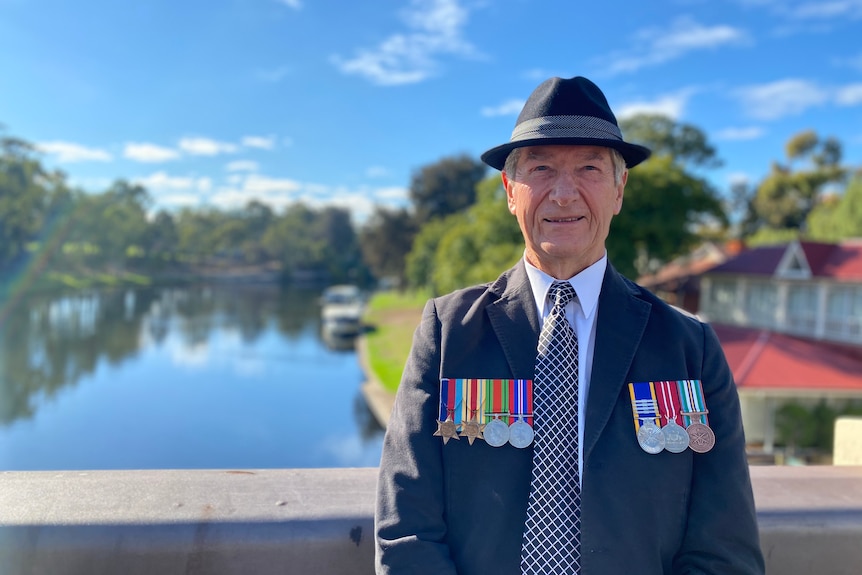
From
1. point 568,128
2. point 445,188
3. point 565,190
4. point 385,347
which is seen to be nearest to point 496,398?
point 565,190

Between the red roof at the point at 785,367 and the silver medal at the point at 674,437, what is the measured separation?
12.4m

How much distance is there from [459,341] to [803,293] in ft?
69.1

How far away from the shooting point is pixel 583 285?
1.45m

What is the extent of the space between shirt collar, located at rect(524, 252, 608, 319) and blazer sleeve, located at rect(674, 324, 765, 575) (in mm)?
346

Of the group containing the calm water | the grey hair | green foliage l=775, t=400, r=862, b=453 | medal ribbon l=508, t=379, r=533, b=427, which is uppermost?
the grey hair

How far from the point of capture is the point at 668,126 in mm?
31531

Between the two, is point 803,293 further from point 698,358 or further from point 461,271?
point 698,358

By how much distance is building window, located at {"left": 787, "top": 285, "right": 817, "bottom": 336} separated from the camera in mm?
18766

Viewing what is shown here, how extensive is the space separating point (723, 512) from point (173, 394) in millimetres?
28221

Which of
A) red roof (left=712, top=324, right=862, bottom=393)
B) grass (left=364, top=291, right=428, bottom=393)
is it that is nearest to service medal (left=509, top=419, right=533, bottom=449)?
red roof (left=712, top=324, right=862, bottom=393)

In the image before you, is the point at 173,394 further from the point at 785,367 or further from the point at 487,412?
the point at 487,412

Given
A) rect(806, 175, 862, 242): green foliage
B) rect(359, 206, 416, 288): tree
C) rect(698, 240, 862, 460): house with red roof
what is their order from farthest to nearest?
rect(359, 206, 416, 288): tree, rect(806, 175, 862, 242): green foliage, rect(698, 240, 862, 460): house with red roof

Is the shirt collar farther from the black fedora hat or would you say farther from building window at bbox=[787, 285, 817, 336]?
building window at bbox=[787, 285, 817, 336]

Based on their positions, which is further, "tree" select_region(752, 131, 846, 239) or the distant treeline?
"tree" select_region(752, 131, 846, 239)
